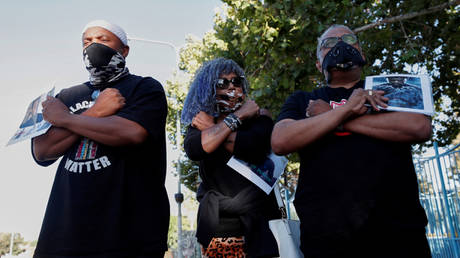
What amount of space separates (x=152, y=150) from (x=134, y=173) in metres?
0.20

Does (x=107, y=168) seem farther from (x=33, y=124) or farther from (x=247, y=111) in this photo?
(x=247, y=111)

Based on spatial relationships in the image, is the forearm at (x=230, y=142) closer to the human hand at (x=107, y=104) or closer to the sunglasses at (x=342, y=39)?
the human hand at (x=107, y=104)

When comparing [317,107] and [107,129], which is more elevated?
[317,107]

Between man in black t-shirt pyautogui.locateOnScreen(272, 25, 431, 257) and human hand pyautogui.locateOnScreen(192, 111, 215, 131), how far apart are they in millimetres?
614

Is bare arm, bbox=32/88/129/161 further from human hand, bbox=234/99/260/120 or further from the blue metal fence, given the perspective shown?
the blue metal fence

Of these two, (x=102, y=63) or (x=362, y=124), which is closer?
(x=362, y=124)

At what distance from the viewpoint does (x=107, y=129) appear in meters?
1.96

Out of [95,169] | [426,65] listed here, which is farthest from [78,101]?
[426,65]

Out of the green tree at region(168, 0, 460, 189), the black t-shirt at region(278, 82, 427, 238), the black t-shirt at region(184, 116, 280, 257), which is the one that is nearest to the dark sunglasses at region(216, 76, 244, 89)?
the black t-shirt at region(184, 116, 280, 257)

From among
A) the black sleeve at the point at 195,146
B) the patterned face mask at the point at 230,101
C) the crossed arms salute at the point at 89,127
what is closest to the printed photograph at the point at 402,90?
the patterned face mask at the point at 230,101

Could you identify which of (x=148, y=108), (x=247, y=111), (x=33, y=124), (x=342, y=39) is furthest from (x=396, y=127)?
(x=33, y=124)

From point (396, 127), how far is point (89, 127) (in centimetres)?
164

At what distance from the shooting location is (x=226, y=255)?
2.27 m

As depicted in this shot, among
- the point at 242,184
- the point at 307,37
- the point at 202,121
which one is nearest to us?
the point at 242,184
